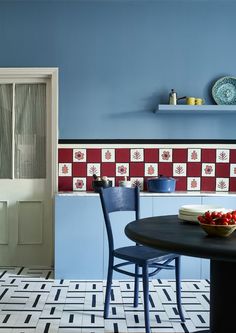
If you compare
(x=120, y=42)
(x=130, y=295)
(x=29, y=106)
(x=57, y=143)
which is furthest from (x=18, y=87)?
(x=130, y=295)

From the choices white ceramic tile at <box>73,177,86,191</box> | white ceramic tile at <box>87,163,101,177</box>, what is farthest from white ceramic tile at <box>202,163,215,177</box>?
white ceramic tile at <box>73,177,86,191</box>

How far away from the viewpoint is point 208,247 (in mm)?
1751

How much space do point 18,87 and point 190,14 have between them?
6.44 feet

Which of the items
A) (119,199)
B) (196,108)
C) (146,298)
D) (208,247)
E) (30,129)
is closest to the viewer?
(208,247)

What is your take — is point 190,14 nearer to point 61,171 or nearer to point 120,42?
point 120,42

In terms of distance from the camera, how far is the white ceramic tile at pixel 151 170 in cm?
430

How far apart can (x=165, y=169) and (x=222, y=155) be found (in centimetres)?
62

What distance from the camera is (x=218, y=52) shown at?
4.29m

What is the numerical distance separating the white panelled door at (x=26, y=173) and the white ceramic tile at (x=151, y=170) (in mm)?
1017

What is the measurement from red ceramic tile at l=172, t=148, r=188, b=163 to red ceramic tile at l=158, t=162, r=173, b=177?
8 cm

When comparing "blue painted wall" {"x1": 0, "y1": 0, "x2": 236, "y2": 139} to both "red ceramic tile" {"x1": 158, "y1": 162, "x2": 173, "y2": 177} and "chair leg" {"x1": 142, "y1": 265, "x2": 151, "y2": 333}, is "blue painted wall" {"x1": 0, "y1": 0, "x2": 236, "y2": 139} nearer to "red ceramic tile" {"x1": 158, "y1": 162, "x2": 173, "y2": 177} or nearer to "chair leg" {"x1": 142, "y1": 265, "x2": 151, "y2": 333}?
"red ceramic tile" {"x1": 158, "y1": 162, "x2": 173, "y2": 177}

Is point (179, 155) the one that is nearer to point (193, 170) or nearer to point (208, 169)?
point (193, 170)

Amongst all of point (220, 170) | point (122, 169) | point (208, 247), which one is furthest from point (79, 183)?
point (208, 247)

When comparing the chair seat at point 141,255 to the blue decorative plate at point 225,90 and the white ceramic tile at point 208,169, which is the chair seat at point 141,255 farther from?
the blue decorative plate at point 225,90
